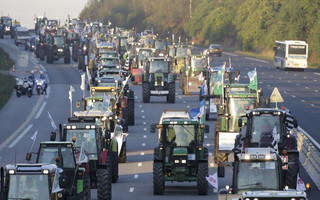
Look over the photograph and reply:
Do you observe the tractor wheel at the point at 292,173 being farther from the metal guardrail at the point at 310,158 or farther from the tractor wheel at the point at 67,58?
the tractor wheel at the point at 67,58

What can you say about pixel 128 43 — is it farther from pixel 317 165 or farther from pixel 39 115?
pixel 317 165

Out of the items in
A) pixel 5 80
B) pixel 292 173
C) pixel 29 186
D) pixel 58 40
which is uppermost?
pixel 29 186

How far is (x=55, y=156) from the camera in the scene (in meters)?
32.2

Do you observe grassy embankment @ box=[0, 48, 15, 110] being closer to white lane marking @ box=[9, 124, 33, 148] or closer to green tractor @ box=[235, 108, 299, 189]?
white lane marking @ box=[9, 124, 33, 148]

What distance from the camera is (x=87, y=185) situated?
30984 millimetres

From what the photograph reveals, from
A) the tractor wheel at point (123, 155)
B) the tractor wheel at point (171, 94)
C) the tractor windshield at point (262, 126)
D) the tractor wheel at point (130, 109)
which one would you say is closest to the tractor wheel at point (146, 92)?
the tractor wheel at point (171, 94)

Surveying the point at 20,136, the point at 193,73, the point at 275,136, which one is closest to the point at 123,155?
the point at 275,136

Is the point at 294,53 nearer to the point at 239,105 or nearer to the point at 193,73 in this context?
the point at 193,73

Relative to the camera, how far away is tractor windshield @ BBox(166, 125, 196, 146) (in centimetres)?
3853

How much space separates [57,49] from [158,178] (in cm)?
8635

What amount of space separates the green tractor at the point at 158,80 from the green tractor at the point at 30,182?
4991cm

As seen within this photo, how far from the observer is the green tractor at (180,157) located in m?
37.7

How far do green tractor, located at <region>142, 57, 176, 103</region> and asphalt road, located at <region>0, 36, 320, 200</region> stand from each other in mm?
879

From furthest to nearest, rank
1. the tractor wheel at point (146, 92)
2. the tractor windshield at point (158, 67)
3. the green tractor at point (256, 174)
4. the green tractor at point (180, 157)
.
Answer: the tractor windshield at point (158, 67), the tractor wheel at point (146, 92), the green tractor at point (180, 157), the green tractor at point (256, 174)
